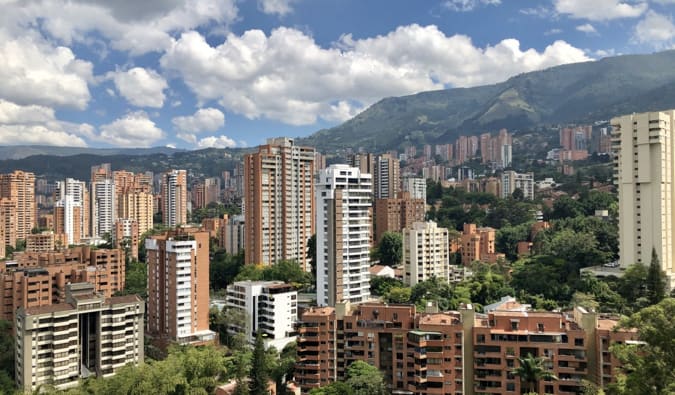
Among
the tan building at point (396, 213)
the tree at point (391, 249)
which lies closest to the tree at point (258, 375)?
the tree at point (391, 249)

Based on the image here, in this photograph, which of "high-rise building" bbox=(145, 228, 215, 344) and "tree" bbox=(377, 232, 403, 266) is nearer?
"high-rise building" bbox=(145, 228, 215, 344)

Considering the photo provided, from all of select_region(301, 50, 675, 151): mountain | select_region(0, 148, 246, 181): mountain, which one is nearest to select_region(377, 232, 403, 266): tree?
select_region(301, 50, 675, 151): mountain

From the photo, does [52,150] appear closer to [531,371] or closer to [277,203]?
[277,203]

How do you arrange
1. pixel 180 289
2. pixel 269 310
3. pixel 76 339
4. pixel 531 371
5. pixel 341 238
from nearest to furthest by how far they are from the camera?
pixel 531 371 → pixel 76 339 → pixel 180 289 → pixel 269 310 → pixel 341 238

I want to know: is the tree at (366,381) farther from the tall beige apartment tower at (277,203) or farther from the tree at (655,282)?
the tall beige apartment tower at (277,203)

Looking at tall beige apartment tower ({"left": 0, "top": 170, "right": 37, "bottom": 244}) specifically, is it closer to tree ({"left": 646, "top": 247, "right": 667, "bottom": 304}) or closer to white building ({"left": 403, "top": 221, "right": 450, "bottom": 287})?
white building ({"left": 403, "top": 221, "right": 450, "bottom": 287})

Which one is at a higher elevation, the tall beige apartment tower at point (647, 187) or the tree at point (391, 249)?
the tall beige apartment tower at point (647, 187)

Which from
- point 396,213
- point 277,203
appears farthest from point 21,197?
point 396,213
